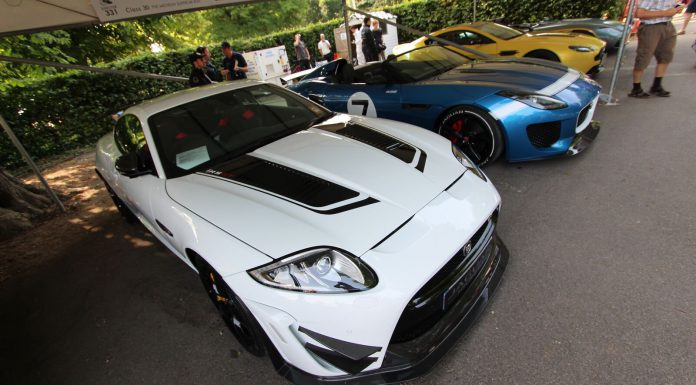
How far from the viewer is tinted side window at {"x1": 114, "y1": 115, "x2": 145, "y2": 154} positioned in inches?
97.9

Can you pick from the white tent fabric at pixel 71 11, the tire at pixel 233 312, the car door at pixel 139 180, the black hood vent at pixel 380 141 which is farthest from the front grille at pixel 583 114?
the white tent fabric at pixel 71 11

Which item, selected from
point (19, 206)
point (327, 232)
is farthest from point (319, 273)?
point (19, 206)

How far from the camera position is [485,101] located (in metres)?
3.06

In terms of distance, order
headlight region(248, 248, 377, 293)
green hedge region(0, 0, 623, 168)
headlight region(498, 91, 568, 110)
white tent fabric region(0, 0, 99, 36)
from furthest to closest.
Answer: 1. green hedge region(0, 0, 623, 168)
2. white tent fabric region(0, 0, 99, 36)
3. headlight region(498, 91, 568, 110)
4. headlight region(248, 248, 377, 293)

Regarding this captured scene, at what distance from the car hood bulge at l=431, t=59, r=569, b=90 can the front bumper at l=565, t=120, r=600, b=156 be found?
A: 0.58 m

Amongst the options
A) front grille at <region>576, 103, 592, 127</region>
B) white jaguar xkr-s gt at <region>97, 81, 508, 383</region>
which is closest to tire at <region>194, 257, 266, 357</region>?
white jaguar xkr-s gt at <region>97, 81, 508, 383</region>

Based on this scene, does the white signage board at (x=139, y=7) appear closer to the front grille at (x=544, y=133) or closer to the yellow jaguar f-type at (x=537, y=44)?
the yellow jaguar f-type at (x=537, y=44)

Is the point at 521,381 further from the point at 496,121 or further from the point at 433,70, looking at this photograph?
the point at 433,70

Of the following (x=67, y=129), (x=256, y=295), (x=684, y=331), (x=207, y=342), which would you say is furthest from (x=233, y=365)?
(x=67, y=129)

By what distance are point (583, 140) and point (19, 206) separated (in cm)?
648

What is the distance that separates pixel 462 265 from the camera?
63.5 inches

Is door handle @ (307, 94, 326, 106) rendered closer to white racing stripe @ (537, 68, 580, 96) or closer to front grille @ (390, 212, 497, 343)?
white racing stripe @ (537, 68, 580, 96)

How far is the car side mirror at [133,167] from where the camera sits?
2225 mm

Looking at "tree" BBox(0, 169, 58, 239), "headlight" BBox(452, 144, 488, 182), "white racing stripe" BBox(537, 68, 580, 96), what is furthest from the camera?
"tree" BBox(0, 169, 58, 239)
